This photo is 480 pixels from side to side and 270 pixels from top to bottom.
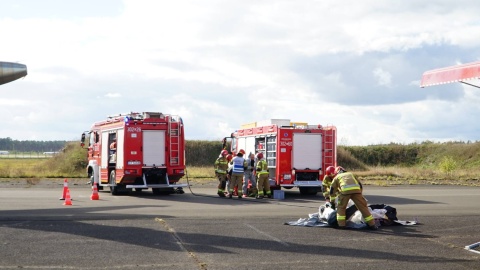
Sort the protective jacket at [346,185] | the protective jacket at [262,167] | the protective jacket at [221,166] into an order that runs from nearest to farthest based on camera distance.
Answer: the protective jacket at [346,185] < the protective jacket at [262,167] < the protective jacket at [221,166]

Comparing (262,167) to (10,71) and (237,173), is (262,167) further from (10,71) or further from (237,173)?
(10,71)

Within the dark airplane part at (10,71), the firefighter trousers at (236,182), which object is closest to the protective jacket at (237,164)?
the firefighter trousers at (236,182)

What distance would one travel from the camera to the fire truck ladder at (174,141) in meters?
24.7

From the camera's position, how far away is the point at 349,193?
1416 centimetres

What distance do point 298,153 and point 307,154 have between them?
0.36m

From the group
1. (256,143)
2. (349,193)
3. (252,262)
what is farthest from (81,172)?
(252,262)

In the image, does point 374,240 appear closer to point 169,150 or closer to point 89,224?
point 89,224

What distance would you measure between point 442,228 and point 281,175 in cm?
1032

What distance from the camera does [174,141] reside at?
2478 centimetres

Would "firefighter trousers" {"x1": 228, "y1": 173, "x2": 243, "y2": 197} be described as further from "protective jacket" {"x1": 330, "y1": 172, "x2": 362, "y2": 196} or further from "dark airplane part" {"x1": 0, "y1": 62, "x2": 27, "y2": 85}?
"protective jacket" {"x1": 330, "y1": 172, "x2": 362, "y2": 196}

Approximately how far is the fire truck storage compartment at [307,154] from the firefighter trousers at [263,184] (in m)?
1.56

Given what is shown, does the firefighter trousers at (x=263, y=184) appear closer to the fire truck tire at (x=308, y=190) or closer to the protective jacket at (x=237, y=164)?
the protective jacket at (x=237, y=164)

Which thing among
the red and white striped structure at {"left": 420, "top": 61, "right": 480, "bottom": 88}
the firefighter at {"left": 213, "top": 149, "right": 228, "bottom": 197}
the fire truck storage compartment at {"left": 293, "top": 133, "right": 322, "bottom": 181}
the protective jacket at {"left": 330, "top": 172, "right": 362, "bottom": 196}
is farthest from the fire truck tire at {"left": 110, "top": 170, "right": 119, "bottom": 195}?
the red and white striped structure at {"left": 420, "top": 61, "right": 480, "bottom": 88}

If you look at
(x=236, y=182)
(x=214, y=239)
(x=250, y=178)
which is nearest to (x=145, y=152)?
(x=236, y=182)
